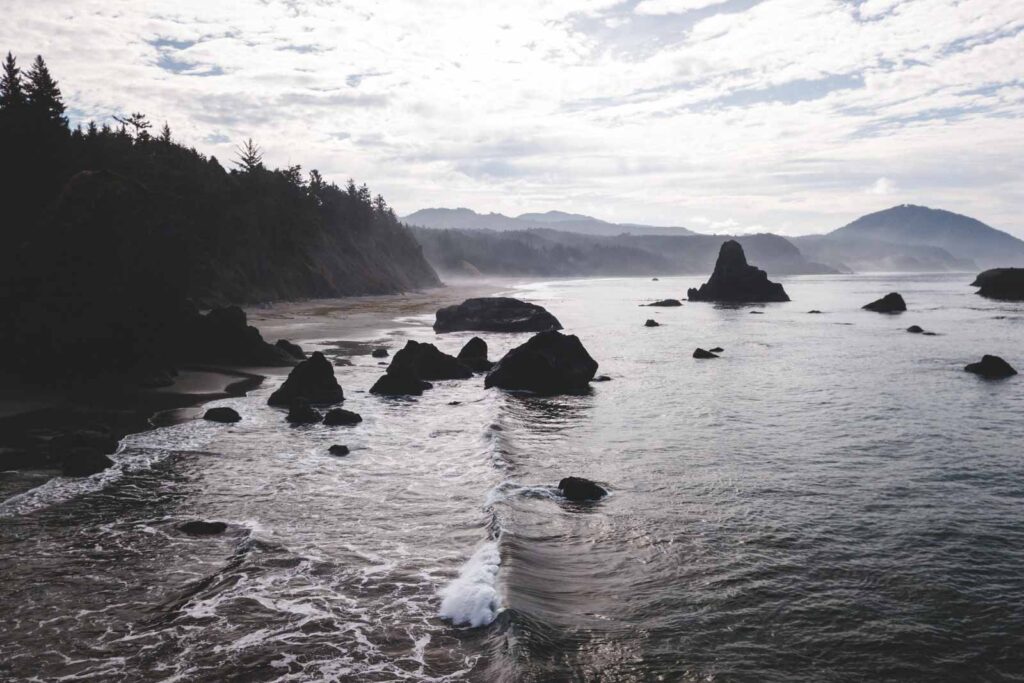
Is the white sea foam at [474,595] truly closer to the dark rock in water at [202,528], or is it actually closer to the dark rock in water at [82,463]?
the dark rock in water at [202,528]

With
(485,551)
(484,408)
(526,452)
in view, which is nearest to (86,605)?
(485,551)

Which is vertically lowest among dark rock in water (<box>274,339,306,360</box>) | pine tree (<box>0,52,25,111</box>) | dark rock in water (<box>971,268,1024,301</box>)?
dark rock in water (<box>274,339,306,360</box>)

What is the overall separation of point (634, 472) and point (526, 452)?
3837 millimetres

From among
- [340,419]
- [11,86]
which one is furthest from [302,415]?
[11,86]

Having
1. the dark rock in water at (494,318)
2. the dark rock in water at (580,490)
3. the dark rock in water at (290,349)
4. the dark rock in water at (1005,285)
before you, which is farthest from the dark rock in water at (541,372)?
the dark rock in water at (1005,285)

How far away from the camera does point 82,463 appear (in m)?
16.1

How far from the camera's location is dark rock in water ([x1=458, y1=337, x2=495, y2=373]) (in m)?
37.3

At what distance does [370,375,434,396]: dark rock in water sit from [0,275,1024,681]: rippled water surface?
449cm

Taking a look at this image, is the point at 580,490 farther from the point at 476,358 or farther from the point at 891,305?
the point at 891,305

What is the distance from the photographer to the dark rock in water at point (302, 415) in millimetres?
23266

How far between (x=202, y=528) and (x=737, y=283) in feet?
361

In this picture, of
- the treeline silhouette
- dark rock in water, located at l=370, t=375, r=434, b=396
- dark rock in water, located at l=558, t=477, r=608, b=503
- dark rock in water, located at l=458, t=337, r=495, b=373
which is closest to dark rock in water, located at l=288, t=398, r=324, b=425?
dark rock in water, located at l=370, t=375, r=434, b=396

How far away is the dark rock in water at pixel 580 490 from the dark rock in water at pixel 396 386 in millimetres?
14964

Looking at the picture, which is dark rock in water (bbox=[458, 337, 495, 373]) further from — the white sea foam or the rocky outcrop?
the white sea foam
